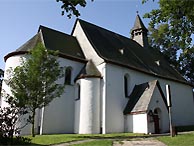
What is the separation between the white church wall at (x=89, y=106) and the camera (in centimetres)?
1975

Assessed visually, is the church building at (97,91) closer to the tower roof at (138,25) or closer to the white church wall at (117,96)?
the white church wall at (117,96)

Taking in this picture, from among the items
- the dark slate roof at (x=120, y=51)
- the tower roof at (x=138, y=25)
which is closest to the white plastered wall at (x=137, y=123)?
the dark slate roof at (x=120, y=51)

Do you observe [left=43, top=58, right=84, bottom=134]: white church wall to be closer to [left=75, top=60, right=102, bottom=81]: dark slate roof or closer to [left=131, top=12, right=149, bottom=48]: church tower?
[left=75, top=60, right=102, bottom=81]: dark slate roof

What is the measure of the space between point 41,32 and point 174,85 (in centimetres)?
1786

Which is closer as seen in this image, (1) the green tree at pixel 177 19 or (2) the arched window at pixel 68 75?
(1) the green tree at pixel 177 19

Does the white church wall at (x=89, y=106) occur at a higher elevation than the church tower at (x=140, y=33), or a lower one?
lower

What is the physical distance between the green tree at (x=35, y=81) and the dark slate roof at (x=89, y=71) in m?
4.48

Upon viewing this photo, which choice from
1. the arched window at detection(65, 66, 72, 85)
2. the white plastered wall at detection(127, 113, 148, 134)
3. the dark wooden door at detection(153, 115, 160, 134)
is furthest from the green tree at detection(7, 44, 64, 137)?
the dark wooden door at detection(153, 115, 160, 134)

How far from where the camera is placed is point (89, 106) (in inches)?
795

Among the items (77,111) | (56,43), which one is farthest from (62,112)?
(56,43)

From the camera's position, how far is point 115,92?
69.9 feet

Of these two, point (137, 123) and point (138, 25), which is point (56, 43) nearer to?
point (137, 123)

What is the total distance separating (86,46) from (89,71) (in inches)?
151

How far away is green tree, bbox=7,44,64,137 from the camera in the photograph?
1586 centimetres
